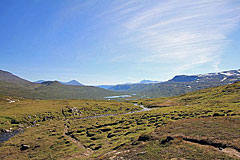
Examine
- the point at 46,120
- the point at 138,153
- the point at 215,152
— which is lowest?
the point at 46,120

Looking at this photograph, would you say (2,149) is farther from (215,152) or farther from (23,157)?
(215,152)

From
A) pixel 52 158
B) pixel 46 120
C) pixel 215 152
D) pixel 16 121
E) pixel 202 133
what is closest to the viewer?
pixel 215 152

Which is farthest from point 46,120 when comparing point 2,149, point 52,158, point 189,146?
point 189,146

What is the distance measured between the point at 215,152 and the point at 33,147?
171ft

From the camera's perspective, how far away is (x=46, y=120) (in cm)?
9619

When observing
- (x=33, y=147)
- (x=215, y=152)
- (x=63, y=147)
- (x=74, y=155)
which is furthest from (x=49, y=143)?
(x=215, y=152)

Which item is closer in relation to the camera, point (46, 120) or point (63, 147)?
point (63, 147)

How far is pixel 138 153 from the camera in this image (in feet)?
82.4

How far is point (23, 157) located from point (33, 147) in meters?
8.24

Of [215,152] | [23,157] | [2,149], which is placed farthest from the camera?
[2,149]

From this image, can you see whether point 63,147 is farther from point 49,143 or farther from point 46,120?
point 46,120

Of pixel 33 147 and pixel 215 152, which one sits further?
pixel 33 147

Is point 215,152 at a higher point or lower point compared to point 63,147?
higher

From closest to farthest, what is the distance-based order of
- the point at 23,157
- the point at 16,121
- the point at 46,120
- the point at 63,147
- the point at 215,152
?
1. the point at 215,152
2. the point at 23,157
3. the point at 63,147
4. the point at 16,121
5. the point at 46,120
